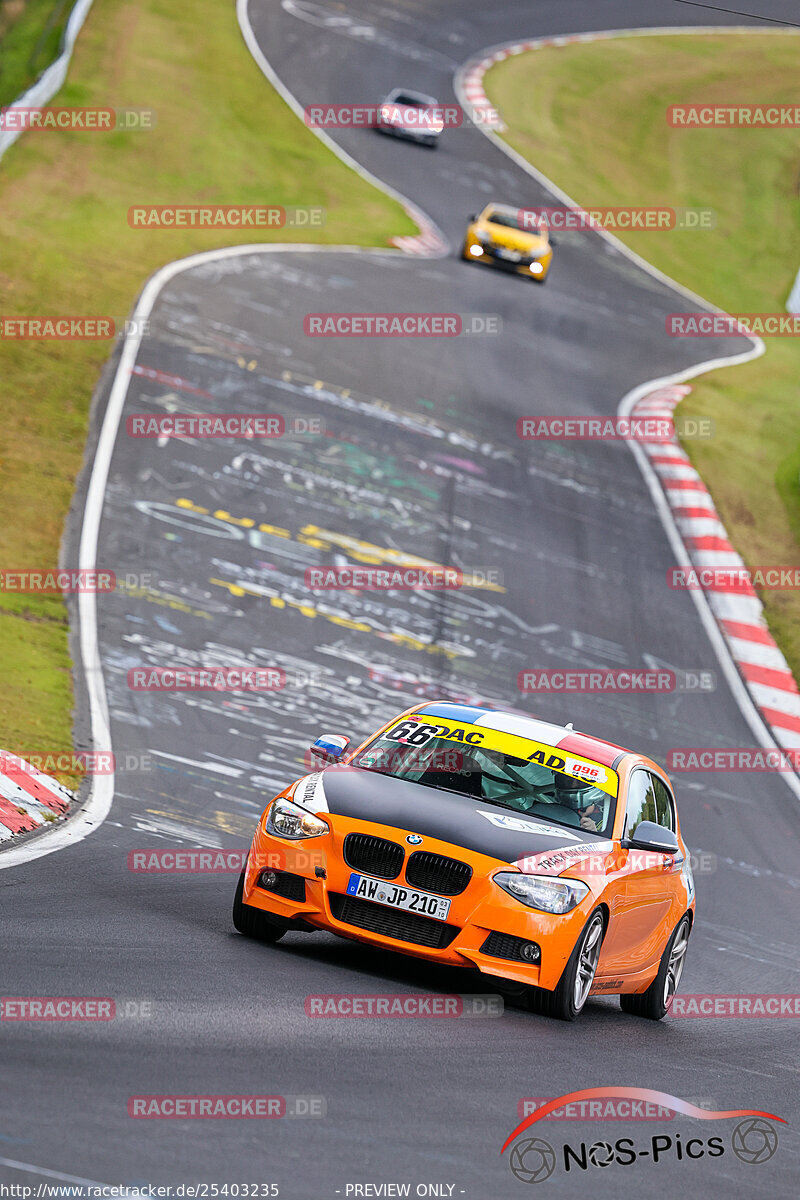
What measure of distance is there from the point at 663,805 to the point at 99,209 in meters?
23.1

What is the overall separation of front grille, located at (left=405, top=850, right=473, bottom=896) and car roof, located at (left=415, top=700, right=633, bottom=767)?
1.53 meters

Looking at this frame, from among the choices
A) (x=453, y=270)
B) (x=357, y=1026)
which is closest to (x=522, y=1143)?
(x=357, y=1026)

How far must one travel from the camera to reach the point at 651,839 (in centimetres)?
886

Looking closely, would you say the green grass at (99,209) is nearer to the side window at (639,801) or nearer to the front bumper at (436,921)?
the front bumper at (436,921)

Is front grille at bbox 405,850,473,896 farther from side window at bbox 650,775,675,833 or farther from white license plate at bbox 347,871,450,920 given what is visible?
side window at bbox 650,775,675,833

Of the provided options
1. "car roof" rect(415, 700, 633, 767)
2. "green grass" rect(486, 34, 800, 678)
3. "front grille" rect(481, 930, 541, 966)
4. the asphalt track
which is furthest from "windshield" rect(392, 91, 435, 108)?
"front grille" rect(481, 930, 541, 966)

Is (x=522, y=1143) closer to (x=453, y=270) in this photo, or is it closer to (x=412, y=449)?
(x=412, y=449)

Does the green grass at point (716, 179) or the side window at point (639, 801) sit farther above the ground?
the side window at point (639, 801)

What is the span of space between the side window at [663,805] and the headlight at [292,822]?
2.46 metres

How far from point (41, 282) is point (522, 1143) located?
70.0 ft

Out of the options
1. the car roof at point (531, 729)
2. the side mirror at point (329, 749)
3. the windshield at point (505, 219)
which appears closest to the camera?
the side mirror at point (329, 749)

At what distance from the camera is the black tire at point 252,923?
28.7 feet

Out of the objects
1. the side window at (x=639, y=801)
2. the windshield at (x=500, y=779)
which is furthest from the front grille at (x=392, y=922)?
the side window at (x=639, y=801)

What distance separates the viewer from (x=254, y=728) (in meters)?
14.8
